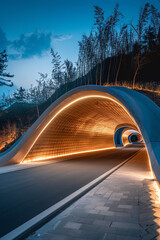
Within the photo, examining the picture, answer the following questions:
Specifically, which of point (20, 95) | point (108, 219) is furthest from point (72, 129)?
point (20, 95)

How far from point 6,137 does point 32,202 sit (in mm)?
22480

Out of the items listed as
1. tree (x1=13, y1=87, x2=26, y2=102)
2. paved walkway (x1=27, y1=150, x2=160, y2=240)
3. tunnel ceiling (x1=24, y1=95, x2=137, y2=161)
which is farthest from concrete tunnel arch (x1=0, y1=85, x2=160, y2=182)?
tree (x1=13, y1=87, x2=26, y2=102)

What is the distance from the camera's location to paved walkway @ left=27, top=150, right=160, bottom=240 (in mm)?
3230

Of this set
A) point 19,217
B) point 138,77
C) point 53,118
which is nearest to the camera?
point 19,217

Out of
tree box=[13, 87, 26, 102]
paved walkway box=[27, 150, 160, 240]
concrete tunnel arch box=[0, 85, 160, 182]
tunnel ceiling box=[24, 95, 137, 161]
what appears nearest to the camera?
paved walkway box=[27, 150, 160, 240]

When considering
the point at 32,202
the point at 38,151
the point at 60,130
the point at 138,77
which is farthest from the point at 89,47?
the point at 32,202

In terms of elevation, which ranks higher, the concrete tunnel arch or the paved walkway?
the concrete tunnel arch

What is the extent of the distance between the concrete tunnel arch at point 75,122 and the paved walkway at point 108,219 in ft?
4.39

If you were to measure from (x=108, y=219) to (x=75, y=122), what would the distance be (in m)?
14.8

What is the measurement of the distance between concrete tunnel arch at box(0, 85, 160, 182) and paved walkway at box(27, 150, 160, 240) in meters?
1.34

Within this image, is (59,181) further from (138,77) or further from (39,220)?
(138,77)

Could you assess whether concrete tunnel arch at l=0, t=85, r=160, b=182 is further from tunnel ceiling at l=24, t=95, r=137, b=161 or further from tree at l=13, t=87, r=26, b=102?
tree at l=13, t=87, r=26, b=102

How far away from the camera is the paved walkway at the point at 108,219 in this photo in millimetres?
3230

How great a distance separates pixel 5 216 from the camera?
4160 mm
